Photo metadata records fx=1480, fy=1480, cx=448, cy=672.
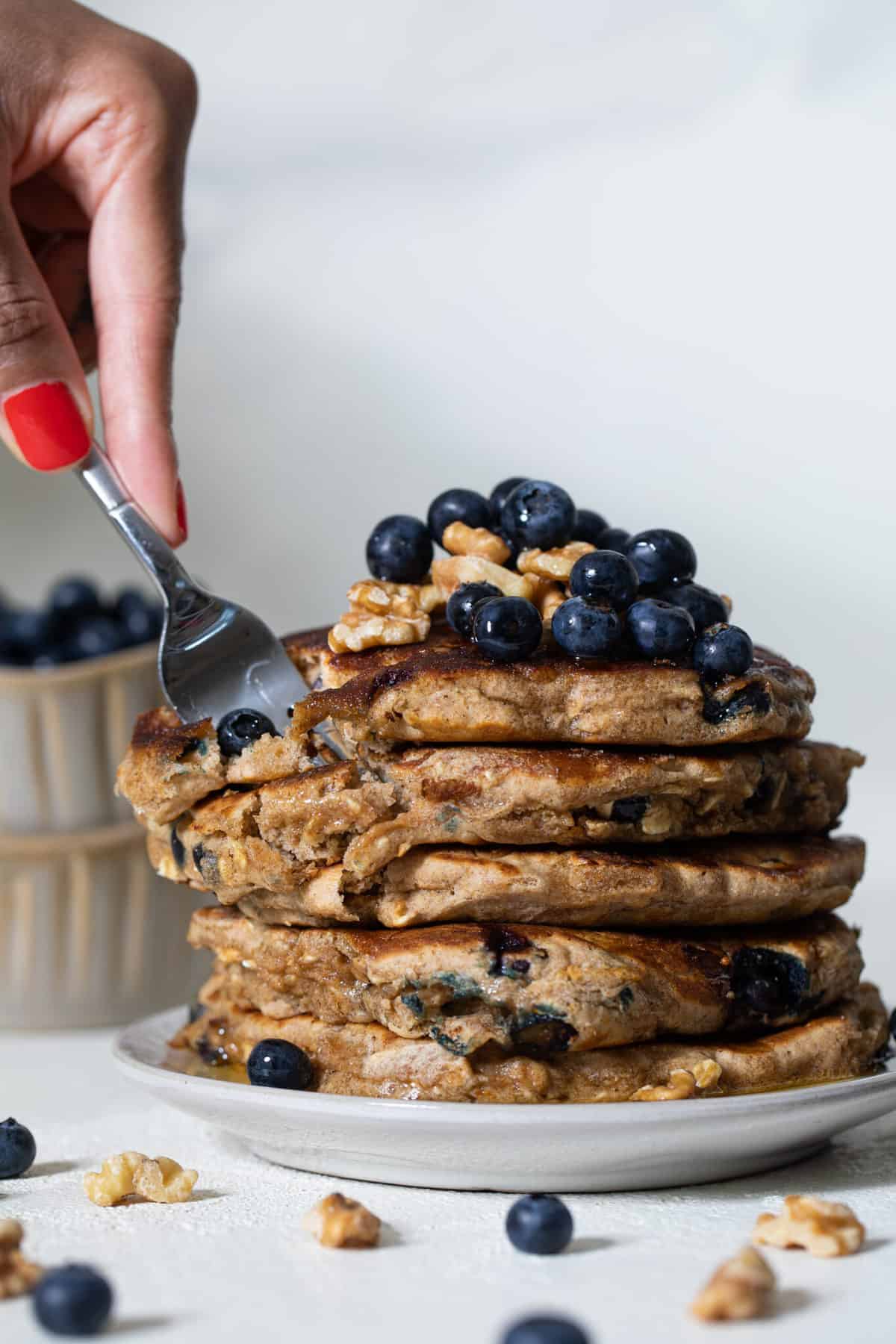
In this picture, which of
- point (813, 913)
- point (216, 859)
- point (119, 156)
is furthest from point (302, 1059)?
point (119, 156)

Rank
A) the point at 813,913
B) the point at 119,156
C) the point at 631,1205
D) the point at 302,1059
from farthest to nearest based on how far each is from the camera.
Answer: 1. the point at 119,156
2. the point at 813,913
3. the point at 302,1059
4. the point at 631,1205

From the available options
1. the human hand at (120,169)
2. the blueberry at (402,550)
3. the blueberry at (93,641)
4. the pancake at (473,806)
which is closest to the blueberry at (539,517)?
the blueberry at (402,550)

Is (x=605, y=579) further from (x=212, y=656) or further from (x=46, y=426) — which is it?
(x=46, y=426)

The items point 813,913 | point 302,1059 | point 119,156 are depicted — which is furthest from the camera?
point 119,156

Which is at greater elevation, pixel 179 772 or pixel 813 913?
pixel 179 772

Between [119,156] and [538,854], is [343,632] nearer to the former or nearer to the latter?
[538,854]

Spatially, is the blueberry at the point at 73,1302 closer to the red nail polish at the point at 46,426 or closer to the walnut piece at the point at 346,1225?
the walnut piece at the point at 346,1225

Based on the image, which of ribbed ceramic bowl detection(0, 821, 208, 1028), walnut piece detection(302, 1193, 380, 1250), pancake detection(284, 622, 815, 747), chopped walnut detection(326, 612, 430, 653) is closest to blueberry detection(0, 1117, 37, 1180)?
walnut piece detection(302, 1193, 380, 1250)

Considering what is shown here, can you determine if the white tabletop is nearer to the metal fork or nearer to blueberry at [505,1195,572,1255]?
blueberry at [505,1195,572,1255]
